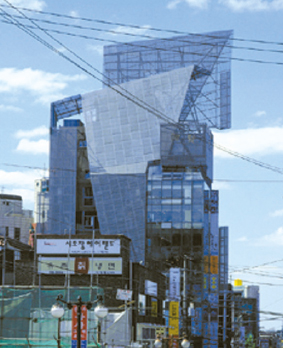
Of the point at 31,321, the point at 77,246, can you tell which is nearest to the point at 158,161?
the point at 77,246

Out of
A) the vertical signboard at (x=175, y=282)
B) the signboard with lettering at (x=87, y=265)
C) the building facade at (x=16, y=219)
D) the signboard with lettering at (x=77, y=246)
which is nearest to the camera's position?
the signboard with lettering at (x=87, y=265)

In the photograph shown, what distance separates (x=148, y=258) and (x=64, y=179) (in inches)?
987

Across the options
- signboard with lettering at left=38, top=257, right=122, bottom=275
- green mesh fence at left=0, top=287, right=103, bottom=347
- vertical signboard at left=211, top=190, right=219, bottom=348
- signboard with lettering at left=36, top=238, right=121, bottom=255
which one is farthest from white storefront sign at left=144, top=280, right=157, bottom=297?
vertical signboard at left=211, top=190, right=219, bottom=348

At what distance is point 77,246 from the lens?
69.8 meters

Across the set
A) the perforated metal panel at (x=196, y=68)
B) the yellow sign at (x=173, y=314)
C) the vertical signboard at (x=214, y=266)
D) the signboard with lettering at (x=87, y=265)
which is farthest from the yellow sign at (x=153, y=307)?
the perforated metal panel at (x=196, y=68)

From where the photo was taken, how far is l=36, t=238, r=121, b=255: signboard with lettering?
226 ft

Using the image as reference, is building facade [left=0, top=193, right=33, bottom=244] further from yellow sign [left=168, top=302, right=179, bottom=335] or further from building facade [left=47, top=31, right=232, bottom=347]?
yellow sign [left=168, top=302, right=179, bottom=335]

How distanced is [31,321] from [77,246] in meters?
20.7

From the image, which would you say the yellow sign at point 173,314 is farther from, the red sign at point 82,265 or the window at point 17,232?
the window at point 17,232

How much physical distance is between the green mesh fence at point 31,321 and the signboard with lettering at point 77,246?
13.6 m

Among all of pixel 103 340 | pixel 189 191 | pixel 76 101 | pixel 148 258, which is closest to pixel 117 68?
→ pixel 76 101

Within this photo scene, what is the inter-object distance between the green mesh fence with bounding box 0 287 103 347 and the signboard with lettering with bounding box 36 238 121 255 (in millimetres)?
13565

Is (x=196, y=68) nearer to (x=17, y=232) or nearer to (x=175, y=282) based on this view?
(x=175, y=282)

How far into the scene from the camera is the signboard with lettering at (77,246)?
69.0 meters
